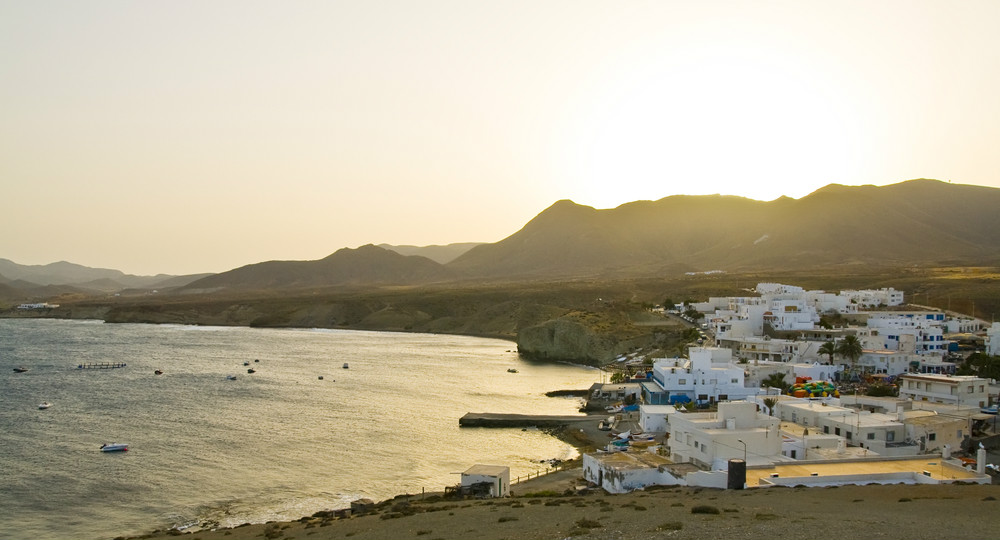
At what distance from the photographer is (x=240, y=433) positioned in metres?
44.5

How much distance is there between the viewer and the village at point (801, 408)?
26609 millimetres

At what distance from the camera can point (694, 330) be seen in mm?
73688

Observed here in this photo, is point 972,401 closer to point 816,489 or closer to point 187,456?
point 816,489

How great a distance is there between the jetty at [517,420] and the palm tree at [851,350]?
763 inches

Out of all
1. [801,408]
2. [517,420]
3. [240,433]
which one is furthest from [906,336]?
[240,433]

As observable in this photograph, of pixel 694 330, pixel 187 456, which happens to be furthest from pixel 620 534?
pixel 694 330

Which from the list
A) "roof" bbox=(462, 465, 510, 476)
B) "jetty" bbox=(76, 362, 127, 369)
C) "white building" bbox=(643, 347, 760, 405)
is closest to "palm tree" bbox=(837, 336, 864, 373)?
"white building" bbox=(643, 347, 760, 405)

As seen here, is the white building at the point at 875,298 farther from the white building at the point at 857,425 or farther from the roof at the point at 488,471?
the roof at the point at 488,471

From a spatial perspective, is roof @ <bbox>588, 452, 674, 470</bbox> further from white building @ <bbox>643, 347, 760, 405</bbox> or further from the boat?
the boat

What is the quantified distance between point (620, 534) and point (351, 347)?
83.8 meters

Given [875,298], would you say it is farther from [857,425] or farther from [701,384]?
[857,425]

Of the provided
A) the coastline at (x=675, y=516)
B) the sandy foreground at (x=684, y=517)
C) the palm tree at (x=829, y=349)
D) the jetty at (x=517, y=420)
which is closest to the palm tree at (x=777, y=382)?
the palm tree at (x=829, y=349)

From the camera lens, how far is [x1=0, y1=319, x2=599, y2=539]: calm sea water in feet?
101

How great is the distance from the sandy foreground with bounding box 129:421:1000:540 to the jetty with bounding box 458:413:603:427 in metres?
18.8
